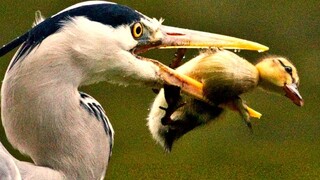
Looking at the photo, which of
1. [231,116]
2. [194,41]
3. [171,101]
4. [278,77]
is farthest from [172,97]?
[231,116]

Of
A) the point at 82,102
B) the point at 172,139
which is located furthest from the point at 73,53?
the point at 172,139

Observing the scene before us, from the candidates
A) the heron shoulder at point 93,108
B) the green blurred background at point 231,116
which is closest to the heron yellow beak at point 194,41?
the heron shoulder at point 93,108

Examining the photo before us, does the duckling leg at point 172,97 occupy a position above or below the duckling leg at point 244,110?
above

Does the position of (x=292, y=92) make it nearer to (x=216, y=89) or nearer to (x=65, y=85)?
(x=216, y=89)

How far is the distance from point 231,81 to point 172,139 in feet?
0.61

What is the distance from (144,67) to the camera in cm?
285

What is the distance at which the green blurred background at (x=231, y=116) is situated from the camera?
595 centimetres

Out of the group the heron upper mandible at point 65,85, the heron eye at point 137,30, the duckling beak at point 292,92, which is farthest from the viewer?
the duckling beak at point 292,92

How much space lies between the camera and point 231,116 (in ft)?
20.1

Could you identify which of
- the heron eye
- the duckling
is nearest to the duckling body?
the duckling

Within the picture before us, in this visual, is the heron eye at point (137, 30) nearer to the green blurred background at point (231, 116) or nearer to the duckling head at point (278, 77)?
the duckling head at point (278, 77)

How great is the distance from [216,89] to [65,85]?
1.25ft

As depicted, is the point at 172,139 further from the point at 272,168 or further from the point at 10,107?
the point at 272,168

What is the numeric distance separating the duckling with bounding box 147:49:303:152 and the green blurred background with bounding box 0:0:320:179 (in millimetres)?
2146
